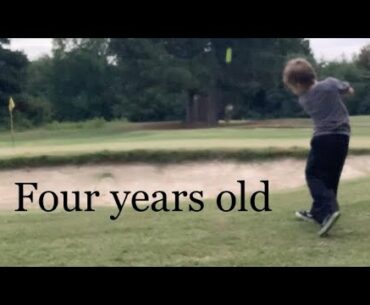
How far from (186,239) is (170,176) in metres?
5.73

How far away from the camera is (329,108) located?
5.46m

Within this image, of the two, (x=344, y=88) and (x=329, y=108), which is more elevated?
(x=344, y=88)

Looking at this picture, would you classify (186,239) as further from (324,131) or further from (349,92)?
(349,92)

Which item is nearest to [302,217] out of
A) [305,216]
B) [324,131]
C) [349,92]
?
[305,216]

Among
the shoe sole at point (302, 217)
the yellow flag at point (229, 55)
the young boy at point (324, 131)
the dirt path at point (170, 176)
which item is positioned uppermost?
the yellow flag at point (229, 55)

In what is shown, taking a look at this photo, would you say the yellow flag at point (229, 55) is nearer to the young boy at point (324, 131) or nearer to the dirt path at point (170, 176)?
the dirt path at point (170, 176)

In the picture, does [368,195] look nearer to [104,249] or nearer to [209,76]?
[104,249]

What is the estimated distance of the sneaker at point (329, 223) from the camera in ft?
17.4

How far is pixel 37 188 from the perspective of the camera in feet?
34.5

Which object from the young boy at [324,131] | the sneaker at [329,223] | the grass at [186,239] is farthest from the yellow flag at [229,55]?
the sneaker at [329,223]

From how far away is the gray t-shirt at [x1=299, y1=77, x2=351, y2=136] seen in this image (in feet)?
17.8

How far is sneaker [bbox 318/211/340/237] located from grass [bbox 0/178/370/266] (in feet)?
0.19

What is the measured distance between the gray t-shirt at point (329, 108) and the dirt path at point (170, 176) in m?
4.68

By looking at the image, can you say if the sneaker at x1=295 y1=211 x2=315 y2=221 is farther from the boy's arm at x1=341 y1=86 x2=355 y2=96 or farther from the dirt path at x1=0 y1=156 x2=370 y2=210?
the dirt path at x1=0 y1=156 x2=370 y2=210
